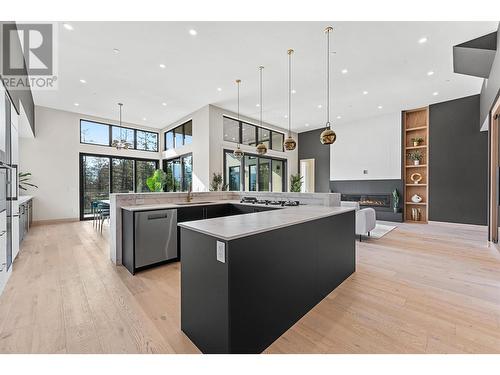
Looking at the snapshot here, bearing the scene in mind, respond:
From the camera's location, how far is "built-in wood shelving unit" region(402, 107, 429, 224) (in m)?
7.27

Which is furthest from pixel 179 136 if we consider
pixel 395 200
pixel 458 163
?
pixel 458 163

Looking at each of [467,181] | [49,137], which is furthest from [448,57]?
[49,137]

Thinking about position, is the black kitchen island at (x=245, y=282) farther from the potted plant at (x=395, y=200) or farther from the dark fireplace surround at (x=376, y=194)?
the dark fireplace surround at (x=376, y=194)

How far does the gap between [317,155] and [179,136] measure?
19.4ft

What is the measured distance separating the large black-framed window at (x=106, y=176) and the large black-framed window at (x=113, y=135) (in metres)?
0.53

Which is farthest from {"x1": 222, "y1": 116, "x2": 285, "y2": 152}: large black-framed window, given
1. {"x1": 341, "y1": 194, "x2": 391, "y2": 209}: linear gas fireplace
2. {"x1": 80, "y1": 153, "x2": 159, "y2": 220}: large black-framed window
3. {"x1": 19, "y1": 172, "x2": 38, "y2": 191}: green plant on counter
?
{"x1": 19, "y1": 172, "x2": 38, "y2": 191}: green plant on counter

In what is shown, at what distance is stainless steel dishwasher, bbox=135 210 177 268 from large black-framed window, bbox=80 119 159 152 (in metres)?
6.48

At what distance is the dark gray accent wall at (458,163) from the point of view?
6156mm

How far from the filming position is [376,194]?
8008 millimetres

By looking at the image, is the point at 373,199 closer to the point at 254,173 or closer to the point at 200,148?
the point at 254,173

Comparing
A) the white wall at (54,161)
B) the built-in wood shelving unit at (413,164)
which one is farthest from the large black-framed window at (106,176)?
the built-in wood shelving unit at (413,164)
